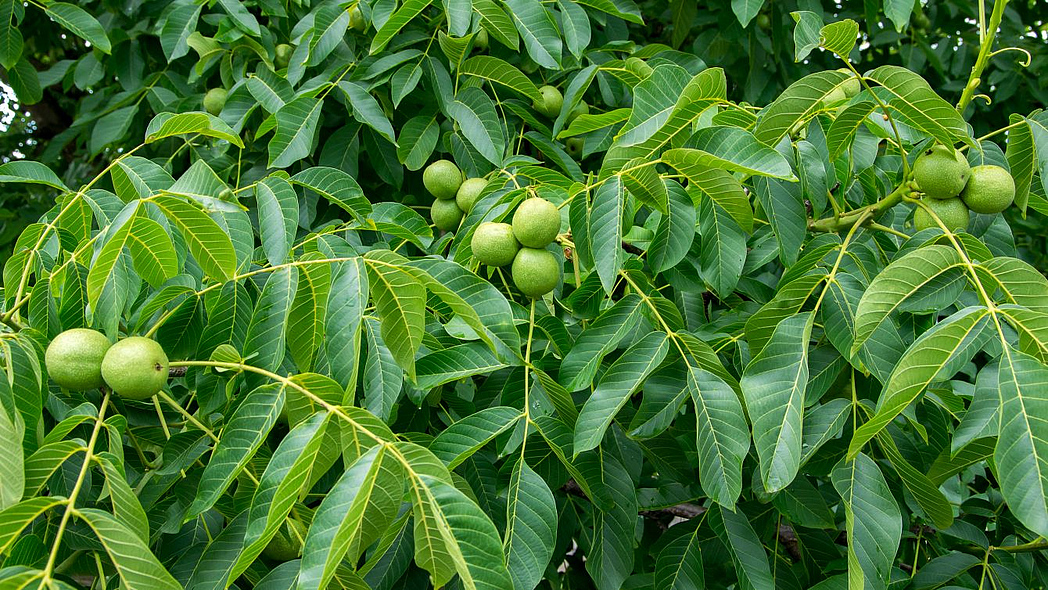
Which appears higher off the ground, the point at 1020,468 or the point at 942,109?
the point at 942,109

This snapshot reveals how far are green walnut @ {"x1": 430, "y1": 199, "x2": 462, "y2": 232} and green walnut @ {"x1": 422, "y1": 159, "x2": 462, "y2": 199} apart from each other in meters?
0.02

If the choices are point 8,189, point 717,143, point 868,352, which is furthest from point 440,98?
point 8,189

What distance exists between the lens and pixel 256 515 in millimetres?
1136

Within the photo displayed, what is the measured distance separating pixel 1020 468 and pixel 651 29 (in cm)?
276

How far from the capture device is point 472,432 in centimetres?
134

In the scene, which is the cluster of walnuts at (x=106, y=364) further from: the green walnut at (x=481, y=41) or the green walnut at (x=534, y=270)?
the green walnut at (x=481, y=41)

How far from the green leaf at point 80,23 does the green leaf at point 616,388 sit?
1.91 m

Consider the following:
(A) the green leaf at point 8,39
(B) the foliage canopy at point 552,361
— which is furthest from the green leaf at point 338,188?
(A) the green leaf at point 8,39

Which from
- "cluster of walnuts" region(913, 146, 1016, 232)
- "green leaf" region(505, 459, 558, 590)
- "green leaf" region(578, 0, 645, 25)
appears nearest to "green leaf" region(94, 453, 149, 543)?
"green leaf" region(505, 459, 558, 590)

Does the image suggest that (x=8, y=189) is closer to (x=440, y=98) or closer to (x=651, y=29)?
(x=440, y=98)

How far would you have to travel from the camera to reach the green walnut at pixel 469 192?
2.00 meters

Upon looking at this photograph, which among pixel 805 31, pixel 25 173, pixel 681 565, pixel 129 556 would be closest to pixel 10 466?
pixel 129 556

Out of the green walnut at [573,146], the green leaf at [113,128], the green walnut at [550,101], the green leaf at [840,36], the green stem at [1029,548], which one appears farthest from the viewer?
the green leaf at [113,128]

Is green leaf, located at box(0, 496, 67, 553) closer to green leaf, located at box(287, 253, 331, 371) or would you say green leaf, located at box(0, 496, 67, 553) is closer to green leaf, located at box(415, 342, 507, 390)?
green leaf, located at box(287, 253, 331, 371)
